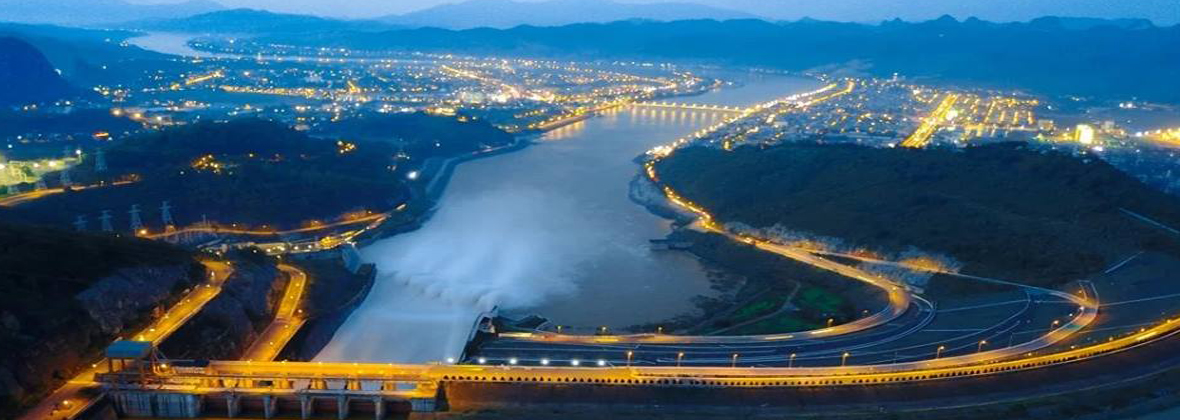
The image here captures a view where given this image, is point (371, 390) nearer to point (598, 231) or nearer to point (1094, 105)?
point (598, 231)

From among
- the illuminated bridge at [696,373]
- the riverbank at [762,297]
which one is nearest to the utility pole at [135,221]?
the illuminated bridge at [696,373]

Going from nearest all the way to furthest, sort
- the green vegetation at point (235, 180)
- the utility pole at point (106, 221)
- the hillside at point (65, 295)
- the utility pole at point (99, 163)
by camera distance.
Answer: the hillside at point (65, 295), the utility pole at point (106, 221), the green vegetation at point (235, 180), the utility pole at point (99, 163)

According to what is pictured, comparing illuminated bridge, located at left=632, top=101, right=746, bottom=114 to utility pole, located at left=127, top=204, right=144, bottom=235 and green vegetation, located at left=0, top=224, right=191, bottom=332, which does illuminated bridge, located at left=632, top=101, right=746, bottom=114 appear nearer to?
utility pole, located at left=127, top=204, right=144, bottom=235

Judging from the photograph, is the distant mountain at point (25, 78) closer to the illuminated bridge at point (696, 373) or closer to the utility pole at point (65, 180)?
the utility pole at point (65, 180)

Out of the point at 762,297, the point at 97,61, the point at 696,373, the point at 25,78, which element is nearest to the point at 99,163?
the point at 762,297

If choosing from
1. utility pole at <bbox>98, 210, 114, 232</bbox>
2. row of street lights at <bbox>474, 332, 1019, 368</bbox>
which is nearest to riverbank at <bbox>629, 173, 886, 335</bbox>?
row of street lights at <bbox>474, 332, 1019, 368</bbox>

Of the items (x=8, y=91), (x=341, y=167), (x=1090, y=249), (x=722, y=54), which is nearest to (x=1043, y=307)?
(x=1090, y=249)

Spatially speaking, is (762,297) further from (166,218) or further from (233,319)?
(166,218)
